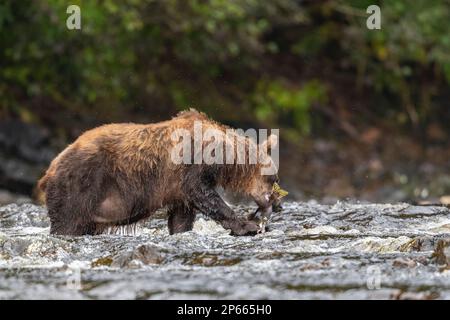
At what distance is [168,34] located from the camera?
1698cm

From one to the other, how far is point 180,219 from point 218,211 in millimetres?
575

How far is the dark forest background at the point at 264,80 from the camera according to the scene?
15734 mm

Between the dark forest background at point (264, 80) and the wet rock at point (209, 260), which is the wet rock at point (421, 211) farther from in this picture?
the dark forest background at point (264, 80)

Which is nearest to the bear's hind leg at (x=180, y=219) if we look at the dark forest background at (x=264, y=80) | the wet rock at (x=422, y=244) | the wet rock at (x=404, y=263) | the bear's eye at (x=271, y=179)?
the bear's eye at (x=271, y=179)

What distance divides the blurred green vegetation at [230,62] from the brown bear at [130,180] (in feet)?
20.5

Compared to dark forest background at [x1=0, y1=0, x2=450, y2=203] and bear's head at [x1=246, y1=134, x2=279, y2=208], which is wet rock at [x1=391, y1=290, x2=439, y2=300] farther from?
dark forest background at [x1=0, y1=0, x2=450, y2=203]

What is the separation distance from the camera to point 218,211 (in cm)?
930

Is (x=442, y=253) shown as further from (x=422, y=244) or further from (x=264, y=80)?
(x=264, y=80)

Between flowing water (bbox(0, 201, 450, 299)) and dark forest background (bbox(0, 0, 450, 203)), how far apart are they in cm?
617

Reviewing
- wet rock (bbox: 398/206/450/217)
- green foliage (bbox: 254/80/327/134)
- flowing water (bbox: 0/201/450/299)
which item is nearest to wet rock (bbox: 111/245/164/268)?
flowing water (bbox: 0/201/450/299)

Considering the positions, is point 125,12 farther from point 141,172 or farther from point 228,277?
point 228,277

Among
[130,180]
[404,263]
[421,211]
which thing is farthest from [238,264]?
[421,211]

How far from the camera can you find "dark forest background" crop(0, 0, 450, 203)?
51.6ft
